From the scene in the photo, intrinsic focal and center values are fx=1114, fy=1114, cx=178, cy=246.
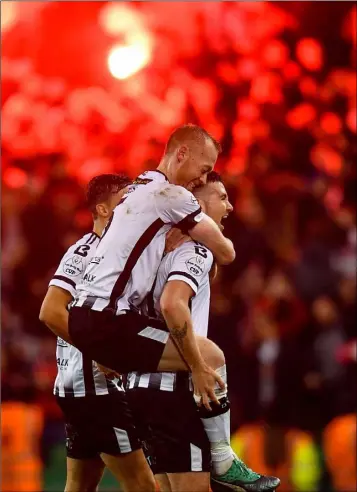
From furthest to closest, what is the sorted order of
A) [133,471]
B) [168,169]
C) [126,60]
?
1. [126,60]
2. [133,471]
3. [168,169]

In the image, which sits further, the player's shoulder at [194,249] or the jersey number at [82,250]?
the jersey number at [82,250]

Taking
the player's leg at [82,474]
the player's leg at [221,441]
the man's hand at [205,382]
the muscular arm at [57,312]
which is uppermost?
the muscular arm at [57,312]

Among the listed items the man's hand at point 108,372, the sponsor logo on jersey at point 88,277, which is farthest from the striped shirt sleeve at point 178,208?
the man's hand at point 108,372

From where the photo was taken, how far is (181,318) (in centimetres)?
490

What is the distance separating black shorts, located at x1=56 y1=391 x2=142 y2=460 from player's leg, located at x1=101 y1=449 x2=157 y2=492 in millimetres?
45

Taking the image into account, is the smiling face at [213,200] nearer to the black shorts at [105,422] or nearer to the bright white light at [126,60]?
the black shorts at [105,422]

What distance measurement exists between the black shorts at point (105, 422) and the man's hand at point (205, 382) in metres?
0.72

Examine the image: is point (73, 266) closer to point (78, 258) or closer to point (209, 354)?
point (78, 258)

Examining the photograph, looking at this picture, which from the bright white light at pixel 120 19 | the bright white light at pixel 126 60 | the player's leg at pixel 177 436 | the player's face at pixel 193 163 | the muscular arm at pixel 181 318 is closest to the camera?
the muscular arm at pixel 181 318

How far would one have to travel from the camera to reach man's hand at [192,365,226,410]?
4.97 meters

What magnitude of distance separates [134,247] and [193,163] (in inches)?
20.9

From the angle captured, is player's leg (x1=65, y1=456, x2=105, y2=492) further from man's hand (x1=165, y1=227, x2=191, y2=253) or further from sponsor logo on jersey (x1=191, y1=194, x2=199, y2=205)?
sponsor logo on jersey (x1=191, y1=194, x2=199, y2=205)

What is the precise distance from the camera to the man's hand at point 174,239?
17.2 feet

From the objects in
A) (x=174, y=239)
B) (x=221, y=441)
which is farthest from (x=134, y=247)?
(x=221, y=441)
